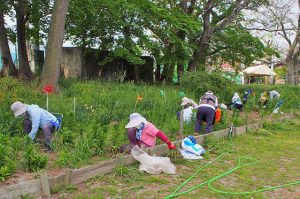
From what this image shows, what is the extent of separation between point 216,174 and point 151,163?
106 centimetres

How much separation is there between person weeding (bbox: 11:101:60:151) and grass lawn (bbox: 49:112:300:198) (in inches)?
58.5

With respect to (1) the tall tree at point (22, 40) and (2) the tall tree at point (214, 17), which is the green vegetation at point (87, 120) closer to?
(1) the tall tree at point (22, 40)

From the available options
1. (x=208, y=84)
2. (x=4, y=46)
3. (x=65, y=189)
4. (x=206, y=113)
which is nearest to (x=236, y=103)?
(x=208, y=84)

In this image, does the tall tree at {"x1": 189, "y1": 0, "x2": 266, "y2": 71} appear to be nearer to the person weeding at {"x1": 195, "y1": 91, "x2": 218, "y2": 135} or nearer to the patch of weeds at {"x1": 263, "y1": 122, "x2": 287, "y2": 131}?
the patch of weeds at {"x1": 263, "y1": 122, "x2": 287, "y2": 131}

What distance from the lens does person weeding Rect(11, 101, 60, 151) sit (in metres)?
6.41

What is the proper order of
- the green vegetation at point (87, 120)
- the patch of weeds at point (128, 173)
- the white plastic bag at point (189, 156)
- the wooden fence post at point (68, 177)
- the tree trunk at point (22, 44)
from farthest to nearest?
1. the tree trunk at point (22, 44)
2. the white plastic bag at point (189, 156)
3. the patch of weeds at point (128, 173)
4. the green vegetation at point (87, 120)
5. the wooden fence post at point (68, 177)

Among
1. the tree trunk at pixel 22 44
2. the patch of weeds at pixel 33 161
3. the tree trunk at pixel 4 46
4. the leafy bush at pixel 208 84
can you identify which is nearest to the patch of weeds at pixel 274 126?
the leafy bush at pixel 208 84

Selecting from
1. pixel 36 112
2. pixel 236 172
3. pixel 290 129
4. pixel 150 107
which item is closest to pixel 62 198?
pixel 36 112

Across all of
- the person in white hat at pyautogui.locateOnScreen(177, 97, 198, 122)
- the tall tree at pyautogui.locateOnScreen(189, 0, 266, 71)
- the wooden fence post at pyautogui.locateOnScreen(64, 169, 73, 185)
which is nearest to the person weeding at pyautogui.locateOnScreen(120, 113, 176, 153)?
the wooden fence post at pyautogui.locateOnScreen(64, 169, 73, 185)

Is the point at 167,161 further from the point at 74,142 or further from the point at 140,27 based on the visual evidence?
the point at 140,27

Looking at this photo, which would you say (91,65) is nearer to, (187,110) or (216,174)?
(187,110)

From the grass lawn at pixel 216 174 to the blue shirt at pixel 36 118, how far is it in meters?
1.60

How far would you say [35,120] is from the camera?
21.1ft

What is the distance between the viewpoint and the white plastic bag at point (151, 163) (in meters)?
5.98
